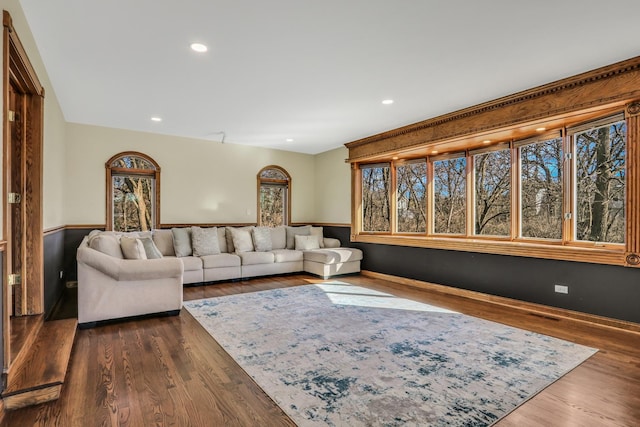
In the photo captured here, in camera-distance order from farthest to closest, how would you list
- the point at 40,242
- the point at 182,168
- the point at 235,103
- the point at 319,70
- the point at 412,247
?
1. the point at 182,168
2. the point at 412,247
3. the point at 235,103
4. the point at 319,70
5. the point at 40,242

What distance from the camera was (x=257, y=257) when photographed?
6113mm

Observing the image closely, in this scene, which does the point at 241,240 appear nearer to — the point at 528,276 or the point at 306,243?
the point at 306,243

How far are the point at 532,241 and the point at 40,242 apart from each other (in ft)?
18.6

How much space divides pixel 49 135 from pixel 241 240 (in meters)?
3.27

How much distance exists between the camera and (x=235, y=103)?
4.50 meters

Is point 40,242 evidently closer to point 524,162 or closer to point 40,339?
point 40,339

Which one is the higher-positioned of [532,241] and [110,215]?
[110,215]

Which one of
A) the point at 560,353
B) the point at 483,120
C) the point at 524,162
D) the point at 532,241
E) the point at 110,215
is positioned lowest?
the point at 560,353

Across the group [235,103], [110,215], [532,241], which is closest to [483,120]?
[532,241]

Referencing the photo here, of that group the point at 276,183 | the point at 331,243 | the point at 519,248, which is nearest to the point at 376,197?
the point at 331,243

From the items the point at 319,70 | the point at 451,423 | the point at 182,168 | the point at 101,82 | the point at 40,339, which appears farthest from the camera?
the point at 182,168

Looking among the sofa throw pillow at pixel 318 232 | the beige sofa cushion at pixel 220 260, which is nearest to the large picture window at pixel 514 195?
the sofa throw pillow at pixel 318 232

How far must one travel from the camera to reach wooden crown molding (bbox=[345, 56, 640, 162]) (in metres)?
3.30

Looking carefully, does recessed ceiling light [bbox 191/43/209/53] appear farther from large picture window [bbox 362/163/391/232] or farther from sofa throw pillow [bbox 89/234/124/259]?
large picture window [bbox 362/163/391/232]
